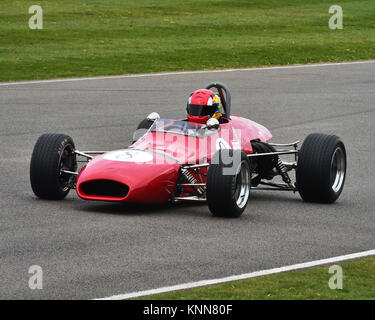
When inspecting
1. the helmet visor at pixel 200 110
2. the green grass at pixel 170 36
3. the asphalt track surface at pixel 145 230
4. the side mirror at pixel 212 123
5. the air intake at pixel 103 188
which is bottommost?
the asphalt track surface at pixel 145 230

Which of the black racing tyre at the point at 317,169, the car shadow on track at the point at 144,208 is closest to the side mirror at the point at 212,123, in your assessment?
the car shadow on track at the point at 144,208

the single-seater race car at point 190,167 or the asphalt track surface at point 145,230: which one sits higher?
the single-seater race car at point 190,167

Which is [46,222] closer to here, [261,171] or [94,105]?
[261,171]

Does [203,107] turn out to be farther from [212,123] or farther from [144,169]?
[144,169]

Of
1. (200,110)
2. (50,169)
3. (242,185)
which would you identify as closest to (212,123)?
(200,110)

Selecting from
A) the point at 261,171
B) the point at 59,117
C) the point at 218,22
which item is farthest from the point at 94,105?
the point at 218,22

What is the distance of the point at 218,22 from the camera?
40562 mm

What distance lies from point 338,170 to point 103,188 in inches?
124

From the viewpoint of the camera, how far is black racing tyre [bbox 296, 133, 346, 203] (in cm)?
1192

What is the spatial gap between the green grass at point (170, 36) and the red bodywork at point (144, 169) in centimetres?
1518

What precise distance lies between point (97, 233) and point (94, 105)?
12.1 metres

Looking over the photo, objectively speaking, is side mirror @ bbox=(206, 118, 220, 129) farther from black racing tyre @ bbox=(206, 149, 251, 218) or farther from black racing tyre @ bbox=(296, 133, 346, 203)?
black racing tyre @ bbox=(296, 133, 346, 203)

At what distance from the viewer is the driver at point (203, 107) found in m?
12.4

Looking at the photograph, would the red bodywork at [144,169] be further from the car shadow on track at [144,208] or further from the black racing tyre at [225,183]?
the black racing tyre at [225,183]
